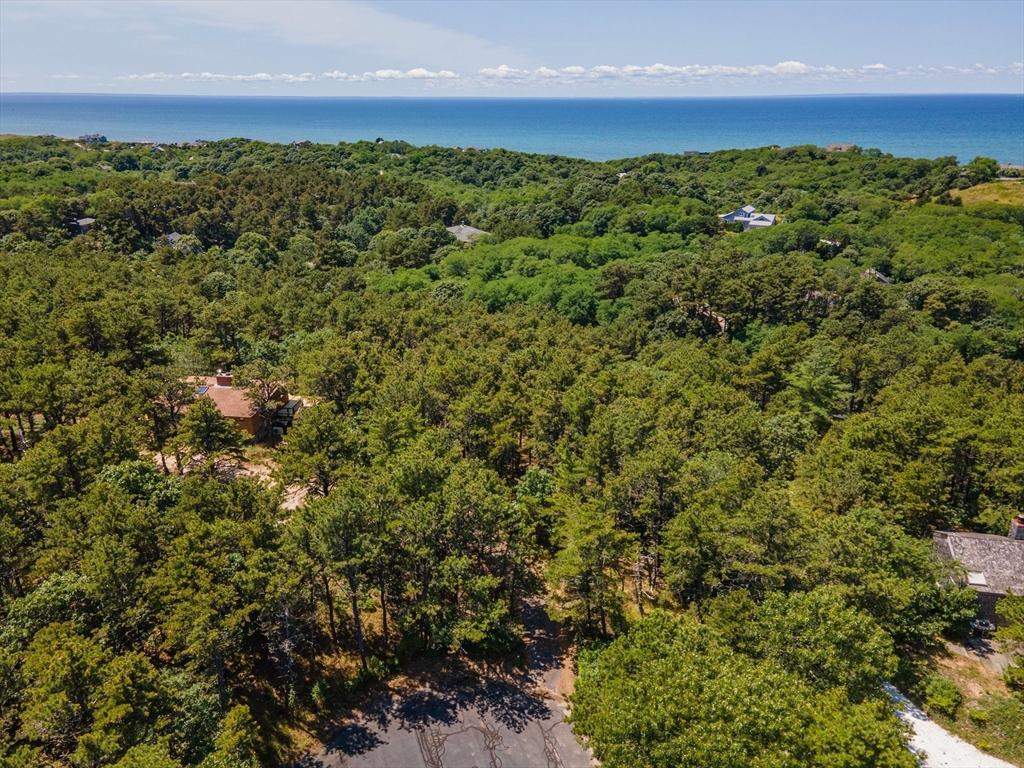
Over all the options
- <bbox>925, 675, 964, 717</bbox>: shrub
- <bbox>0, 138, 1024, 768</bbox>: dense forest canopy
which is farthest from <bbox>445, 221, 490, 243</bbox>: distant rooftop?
<bbox>925, 675, 964, 717</bbox>: shrub

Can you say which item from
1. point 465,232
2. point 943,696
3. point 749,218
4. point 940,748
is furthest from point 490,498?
point 749,218

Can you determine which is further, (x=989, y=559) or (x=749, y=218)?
(x=749, y=218)

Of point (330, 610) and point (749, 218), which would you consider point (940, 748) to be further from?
point (749, 218)

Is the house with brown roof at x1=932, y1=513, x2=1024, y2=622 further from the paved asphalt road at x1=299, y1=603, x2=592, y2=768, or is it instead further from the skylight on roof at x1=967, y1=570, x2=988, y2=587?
the paved asphalt road at x1=299, y1=603, x2=592, y2=768

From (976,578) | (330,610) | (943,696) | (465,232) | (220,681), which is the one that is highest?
(465,232)

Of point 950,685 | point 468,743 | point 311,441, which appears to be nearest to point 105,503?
point 311,441

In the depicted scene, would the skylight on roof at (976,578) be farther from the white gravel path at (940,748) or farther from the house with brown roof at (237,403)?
the house with brown roof at (237,403)

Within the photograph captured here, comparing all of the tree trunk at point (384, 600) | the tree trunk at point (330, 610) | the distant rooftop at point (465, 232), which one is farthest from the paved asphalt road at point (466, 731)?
the distant rooftop at point (465, 232)
